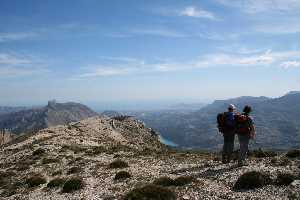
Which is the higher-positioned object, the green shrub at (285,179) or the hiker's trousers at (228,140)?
the hiker's trousers at (228,140)

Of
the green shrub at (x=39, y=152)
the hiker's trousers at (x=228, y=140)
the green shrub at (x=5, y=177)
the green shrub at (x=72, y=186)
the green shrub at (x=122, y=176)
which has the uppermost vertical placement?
the hiker's trousers at (x=228, y=140)

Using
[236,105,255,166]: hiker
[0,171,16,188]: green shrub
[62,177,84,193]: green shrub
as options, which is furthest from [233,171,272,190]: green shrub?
[0,171,16,188]: green shrub

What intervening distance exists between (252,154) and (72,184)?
15888 mm

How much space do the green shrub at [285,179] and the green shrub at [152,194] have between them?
5.26 metres

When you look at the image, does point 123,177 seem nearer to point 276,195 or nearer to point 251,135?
point 251,135

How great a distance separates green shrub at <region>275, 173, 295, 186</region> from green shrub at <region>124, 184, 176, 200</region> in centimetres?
526

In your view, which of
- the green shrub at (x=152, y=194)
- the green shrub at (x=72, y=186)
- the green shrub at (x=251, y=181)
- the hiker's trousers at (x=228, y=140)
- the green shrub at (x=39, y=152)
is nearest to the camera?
the green shrub at (x=152, y=194)

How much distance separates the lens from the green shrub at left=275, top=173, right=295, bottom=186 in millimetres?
18484

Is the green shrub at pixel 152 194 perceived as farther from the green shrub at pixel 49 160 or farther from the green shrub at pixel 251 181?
the green shrub at pixel 49 160

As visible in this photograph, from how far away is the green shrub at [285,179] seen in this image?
1848 centimetres

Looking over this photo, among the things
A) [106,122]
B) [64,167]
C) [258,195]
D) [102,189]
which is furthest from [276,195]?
[106,122]

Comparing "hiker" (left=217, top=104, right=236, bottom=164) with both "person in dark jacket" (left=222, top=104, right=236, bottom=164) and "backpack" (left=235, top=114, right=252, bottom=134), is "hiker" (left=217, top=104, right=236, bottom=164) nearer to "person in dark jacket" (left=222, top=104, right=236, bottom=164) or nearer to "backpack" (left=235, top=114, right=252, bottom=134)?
"person in dark jacket" (left=222, top=104, right=236, bottom=164)

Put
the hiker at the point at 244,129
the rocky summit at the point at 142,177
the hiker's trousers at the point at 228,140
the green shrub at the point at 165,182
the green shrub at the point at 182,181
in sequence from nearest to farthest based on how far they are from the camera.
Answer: the rocky summit at the point at 142,177 < the green shrub at the point at 182,181 < the green shrub at the point at 165,182 < the hiker at the point at 244,129 < the hiker's trousers at the point at 228,140

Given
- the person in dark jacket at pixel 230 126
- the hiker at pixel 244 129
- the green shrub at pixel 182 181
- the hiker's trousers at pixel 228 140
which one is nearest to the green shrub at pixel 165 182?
the green shrub at pixel 182 181
